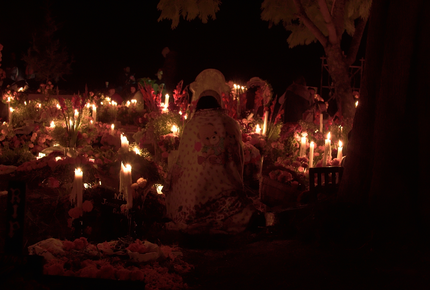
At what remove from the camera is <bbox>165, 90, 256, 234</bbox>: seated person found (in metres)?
4.45

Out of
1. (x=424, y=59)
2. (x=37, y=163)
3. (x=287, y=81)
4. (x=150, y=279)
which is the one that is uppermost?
(x=287, y=81)

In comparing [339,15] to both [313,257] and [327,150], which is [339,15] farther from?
[313,257]

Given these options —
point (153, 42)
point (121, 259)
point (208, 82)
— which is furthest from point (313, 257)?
point (153, 42)

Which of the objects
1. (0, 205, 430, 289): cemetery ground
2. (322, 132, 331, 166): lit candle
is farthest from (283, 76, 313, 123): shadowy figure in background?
(0, 205, 430, 289): cemetery ground

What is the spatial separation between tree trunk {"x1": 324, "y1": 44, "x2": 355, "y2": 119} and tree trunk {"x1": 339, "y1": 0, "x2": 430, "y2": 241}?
5085 mm

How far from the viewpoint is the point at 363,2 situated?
952cm

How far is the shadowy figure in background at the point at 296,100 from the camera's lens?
9.80 metres

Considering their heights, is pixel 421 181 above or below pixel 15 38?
below

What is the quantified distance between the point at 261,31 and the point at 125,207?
16.8 metres

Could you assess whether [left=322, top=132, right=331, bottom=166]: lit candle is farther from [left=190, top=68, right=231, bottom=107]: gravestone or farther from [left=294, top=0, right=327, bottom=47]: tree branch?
[left=190, top=68, right=231, bottom=107]: gravestone

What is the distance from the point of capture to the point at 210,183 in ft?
14.8

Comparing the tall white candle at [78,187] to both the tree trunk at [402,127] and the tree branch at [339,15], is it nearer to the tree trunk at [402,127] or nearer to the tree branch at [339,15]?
the tree trunk at [402,127]

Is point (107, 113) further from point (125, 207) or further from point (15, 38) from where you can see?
point (15, 38)

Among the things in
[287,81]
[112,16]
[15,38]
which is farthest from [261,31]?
[15,38]
